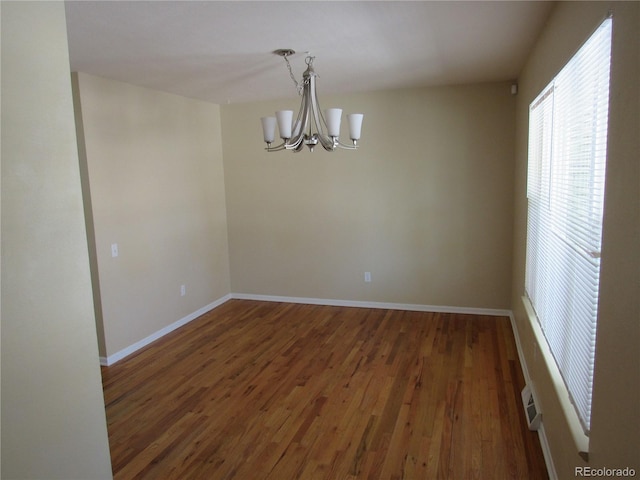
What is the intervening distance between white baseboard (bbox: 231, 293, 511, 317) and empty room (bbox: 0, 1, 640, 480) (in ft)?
0.11

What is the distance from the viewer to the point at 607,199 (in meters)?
1.35

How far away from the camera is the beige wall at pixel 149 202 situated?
3646 millimetres

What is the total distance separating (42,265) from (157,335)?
3.23 m

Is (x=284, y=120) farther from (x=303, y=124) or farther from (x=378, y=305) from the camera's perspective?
(x=378, y=305)

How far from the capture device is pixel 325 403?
9.76 ft

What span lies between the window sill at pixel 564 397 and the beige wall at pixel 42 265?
176 centimetres

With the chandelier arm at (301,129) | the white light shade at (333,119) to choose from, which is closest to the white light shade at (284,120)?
the chandelier arm at (301,129)

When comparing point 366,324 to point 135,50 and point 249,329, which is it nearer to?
point 249,329

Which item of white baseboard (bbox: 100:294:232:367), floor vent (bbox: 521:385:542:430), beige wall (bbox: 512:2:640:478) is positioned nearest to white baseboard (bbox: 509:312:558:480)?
floor vent (bbox: 521:385:542:430)

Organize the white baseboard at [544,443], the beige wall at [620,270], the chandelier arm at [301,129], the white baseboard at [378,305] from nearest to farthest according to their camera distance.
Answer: the beige wall at [620,270] → the white baseboard at [544,443] → the chandelier arm at [301,129] → the white baseboard at [378,305]

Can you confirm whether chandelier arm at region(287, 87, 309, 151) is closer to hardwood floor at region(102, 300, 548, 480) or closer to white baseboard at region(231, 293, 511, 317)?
hardwood floor at region(102, 300, 548, 480)

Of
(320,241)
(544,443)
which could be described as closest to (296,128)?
(320,241)

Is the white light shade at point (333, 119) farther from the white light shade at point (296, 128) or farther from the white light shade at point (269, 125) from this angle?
the white light shade at point (269, 125)

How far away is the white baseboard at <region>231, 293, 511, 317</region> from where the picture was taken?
4.70 meters
